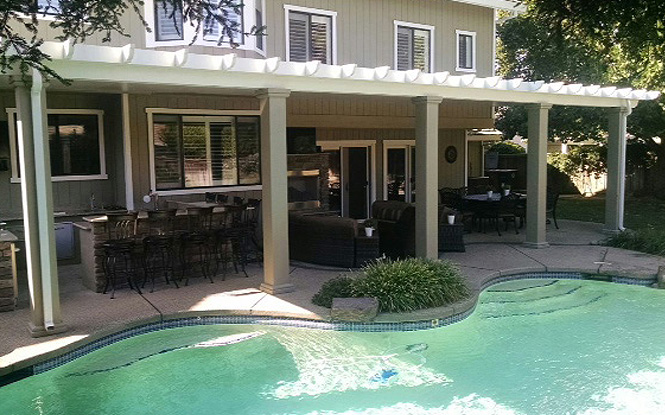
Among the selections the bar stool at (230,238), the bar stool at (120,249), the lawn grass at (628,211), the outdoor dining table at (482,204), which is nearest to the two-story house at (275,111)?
the bar stool at (230,238)

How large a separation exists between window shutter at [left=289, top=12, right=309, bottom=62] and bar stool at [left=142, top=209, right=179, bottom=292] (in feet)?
15.2

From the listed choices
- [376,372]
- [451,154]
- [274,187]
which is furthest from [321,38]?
[376,372]

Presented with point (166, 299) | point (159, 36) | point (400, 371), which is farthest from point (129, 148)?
point (400, 371)

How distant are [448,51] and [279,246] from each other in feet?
27.0

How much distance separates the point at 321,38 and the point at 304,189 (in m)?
3.19

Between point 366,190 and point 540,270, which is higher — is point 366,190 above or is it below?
above

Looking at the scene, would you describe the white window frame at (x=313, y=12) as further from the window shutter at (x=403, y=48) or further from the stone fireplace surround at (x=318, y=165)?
the stone fireplace surround at (x=318, y=165)

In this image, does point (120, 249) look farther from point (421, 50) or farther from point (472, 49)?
point (472, 49)

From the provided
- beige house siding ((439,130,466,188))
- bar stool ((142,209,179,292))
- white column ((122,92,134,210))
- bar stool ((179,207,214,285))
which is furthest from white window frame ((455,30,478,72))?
bar stool ((142,209,179,292))

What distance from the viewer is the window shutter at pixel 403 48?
13.2 metres

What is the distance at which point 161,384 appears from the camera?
5.69 metres

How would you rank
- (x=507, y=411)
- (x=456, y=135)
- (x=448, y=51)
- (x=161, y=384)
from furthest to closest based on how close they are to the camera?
(x=456, y=135), (x=448, y=51), (x=161, y=384), (x=507, y=411)

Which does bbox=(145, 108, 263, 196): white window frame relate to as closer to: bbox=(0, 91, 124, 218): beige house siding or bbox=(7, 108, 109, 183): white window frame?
bbox=(0, 91, 124, 218): beige house siding

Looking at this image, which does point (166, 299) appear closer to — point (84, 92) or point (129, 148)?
point (129, 148)
